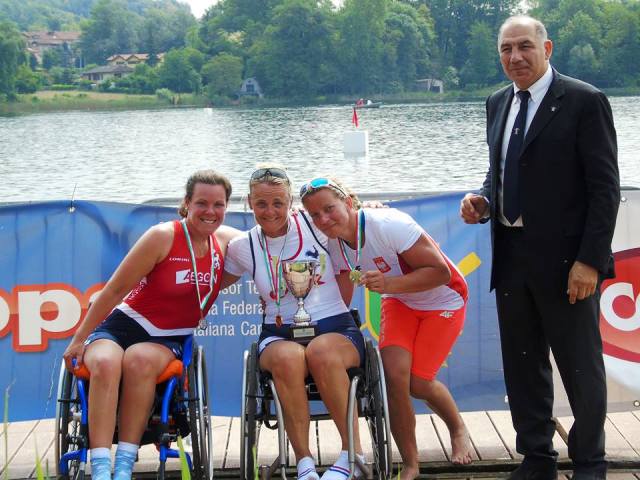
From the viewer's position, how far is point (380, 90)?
348 feet

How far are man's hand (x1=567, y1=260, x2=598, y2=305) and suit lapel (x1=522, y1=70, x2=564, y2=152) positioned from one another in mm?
494

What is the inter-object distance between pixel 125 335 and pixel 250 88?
105710 millimetres

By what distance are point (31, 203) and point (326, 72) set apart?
339 ft

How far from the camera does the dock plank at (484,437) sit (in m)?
4.37

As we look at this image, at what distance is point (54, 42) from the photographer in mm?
165500

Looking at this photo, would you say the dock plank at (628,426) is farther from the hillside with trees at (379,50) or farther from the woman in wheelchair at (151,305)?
the hillside with trees at (379,50)

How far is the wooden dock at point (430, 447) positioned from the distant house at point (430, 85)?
101 meters

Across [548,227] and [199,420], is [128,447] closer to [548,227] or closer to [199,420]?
[199,420]

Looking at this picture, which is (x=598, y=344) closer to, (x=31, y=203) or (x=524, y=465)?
(x=524, y=465)

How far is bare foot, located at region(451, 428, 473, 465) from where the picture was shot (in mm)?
4234

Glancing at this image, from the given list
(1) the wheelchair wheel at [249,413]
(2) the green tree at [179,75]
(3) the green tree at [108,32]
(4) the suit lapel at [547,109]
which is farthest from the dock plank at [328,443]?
(3) the green tree at [108,32]

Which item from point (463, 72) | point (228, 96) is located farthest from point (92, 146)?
point (463, 72)

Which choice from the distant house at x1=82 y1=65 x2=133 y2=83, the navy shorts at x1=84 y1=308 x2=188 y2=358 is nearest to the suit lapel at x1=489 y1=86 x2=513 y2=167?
the navy shorts at x1=84 y1=308 x2=188 y2=358

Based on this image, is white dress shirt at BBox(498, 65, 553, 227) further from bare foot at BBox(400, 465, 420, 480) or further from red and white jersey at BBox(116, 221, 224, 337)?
red and white jersey at BBox(116, 221, 224, 337)
